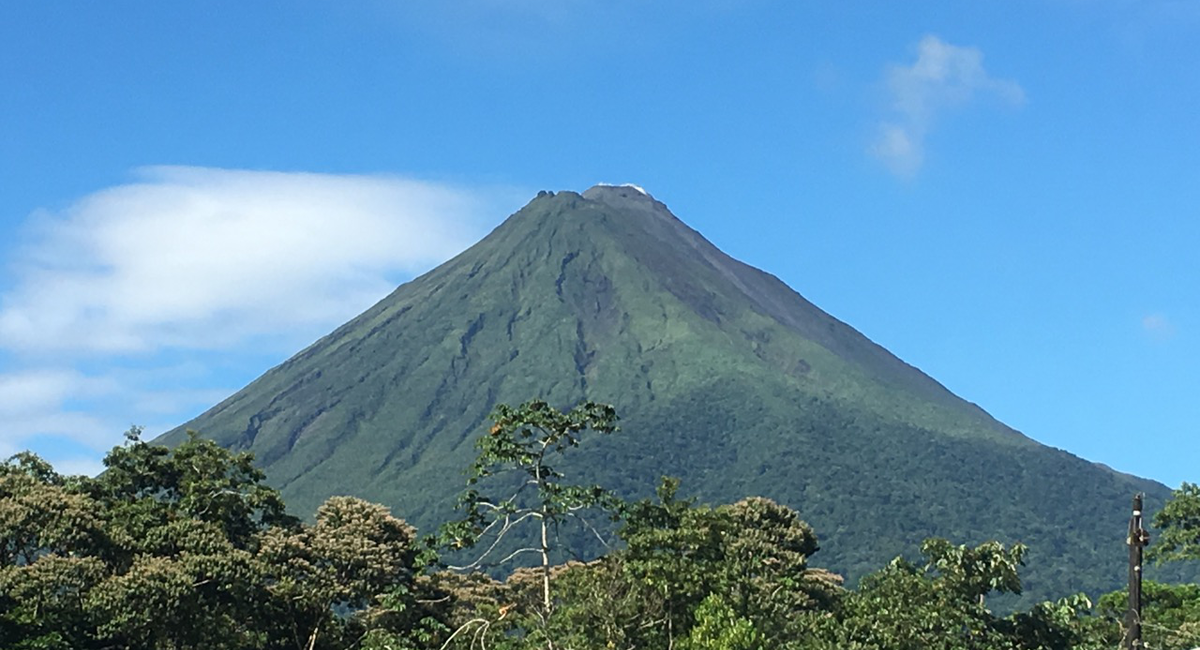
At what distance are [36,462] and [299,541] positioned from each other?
7880 millimetres

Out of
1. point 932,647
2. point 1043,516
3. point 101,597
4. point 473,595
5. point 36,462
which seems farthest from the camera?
point 1043,516

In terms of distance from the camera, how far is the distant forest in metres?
25.2

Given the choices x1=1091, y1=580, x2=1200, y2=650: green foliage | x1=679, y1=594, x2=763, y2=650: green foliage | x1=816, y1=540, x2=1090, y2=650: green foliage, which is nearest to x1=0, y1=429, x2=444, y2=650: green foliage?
x1=679, y1=594, x2=763, y2=650: green foliage

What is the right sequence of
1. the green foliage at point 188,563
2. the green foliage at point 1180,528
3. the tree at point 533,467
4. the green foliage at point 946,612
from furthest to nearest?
the green foliage at point 1180,528, the green foliage at point 188,563, the tree at point 533,467, the green foliage at point 946,612

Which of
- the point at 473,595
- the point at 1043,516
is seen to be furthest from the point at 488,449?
the point at 1043,516

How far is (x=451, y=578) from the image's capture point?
39.3m

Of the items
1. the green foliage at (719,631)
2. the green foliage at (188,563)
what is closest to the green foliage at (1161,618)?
the green foliage at (719,631)

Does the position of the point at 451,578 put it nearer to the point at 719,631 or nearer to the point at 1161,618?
the point at 719,631

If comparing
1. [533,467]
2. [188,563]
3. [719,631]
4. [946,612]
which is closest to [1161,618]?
[946,612]

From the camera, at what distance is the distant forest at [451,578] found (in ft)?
82.6

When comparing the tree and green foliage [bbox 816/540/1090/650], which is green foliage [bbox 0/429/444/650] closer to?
the tree

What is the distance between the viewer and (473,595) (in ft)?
133

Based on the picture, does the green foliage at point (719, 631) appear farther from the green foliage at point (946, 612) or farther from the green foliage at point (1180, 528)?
the green foliage at point (1180, 528)

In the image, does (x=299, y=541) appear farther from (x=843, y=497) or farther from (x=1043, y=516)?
(x=1043, y=516)
